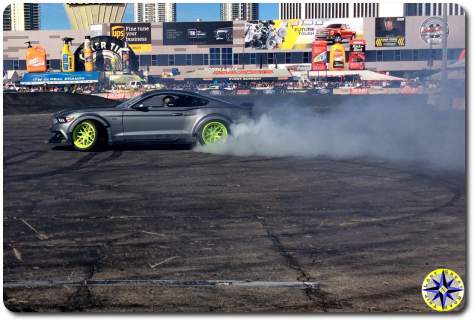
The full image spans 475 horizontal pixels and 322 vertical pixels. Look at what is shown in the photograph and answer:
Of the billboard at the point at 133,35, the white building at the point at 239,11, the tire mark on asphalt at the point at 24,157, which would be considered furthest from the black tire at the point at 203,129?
the white building at the point at 239,11

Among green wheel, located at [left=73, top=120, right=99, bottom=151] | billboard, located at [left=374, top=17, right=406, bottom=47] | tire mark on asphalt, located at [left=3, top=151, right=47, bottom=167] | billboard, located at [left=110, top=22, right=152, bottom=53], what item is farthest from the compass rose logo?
green wheel, located at [left=73, top=120, right=99, bottom=151]

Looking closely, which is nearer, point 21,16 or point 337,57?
point 21,16

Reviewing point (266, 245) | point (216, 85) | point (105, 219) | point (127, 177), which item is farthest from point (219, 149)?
point (266, 245)

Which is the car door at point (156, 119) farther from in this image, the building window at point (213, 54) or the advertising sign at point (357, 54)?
the advertising sign at point (357, 54)

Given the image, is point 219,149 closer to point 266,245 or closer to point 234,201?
point 234,201

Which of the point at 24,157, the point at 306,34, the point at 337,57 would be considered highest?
the point at 306,34

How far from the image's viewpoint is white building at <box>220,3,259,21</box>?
4.81 metres

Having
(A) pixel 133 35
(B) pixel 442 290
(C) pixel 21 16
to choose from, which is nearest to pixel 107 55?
(A) pixel 133 35

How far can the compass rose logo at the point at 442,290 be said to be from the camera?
3.93 m

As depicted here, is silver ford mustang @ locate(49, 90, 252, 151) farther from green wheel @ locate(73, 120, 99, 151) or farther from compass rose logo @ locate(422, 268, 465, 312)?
compass rose logo @ locate(422, 268, 465, 312)

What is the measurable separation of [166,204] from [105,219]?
991 millimetres

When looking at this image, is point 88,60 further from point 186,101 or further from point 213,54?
point 186,101

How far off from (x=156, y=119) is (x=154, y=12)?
7210 millimetres

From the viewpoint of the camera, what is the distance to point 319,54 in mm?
11000
